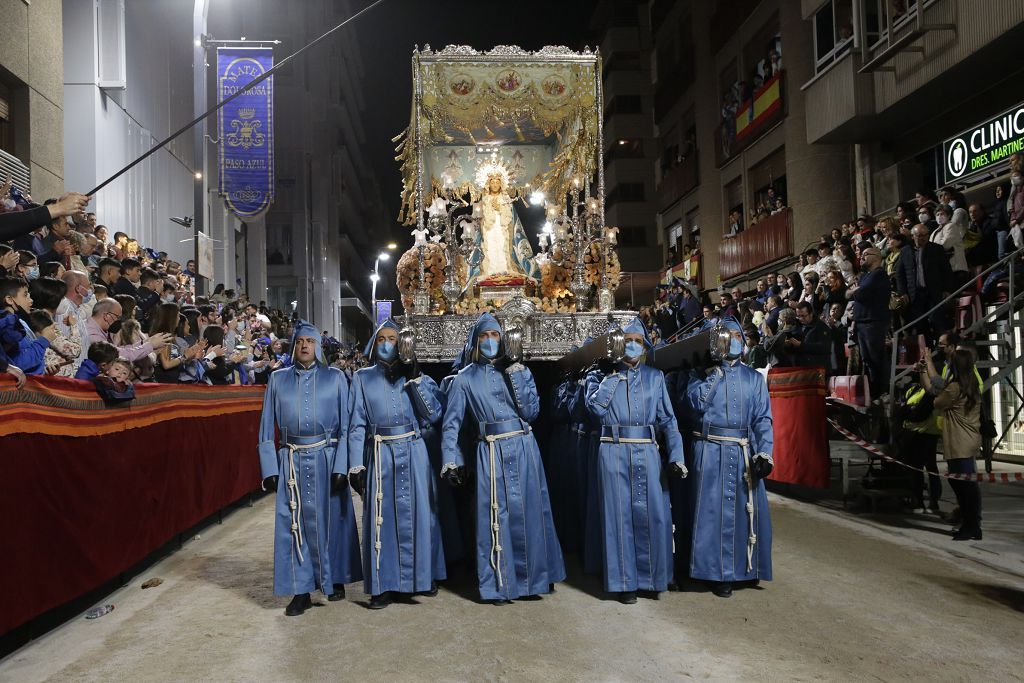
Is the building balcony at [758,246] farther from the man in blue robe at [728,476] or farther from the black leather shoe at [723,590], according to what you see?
the black leather shoe at [723,590]

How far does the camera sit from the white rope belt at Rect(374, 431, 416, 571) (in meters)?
6.29

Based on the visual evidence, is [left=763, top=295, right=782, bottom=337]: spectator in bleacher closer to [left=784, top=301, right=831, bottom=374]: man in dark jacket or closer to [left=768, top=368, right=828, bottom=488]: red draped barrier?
[left=784, top=301, right=831, bottom=374]: man in dark jacket

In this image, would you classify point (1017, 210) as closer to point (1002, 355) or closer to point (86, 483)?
point (1002, 355)

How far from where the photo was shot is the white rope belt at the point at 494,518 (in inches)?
245

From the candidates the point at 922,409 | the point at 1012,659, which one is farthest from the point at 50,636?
the point at 922,409

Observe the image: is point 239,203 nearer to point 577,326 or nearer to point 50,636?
point 577,326

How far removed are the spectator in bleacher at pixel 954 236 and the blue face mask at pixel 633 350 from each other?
8.00 metres

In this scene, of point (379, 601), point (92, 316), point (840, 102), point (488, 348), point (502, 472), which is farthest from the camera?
point (840, 102)

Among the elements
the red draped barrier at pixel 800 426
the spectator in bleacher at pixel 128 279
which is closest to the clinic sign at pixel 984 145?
the red draped barrier at pixel 800 426

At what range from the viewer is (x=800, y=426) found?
9.86m

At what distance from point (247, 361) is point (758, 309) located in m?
10.2

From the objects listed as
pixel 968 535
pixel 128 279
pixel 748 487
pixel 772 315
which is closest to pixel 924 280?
pixel 772 315

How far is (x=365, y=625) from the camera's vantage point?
5723mm

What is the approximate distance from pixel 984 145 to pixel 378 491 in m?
13.9
